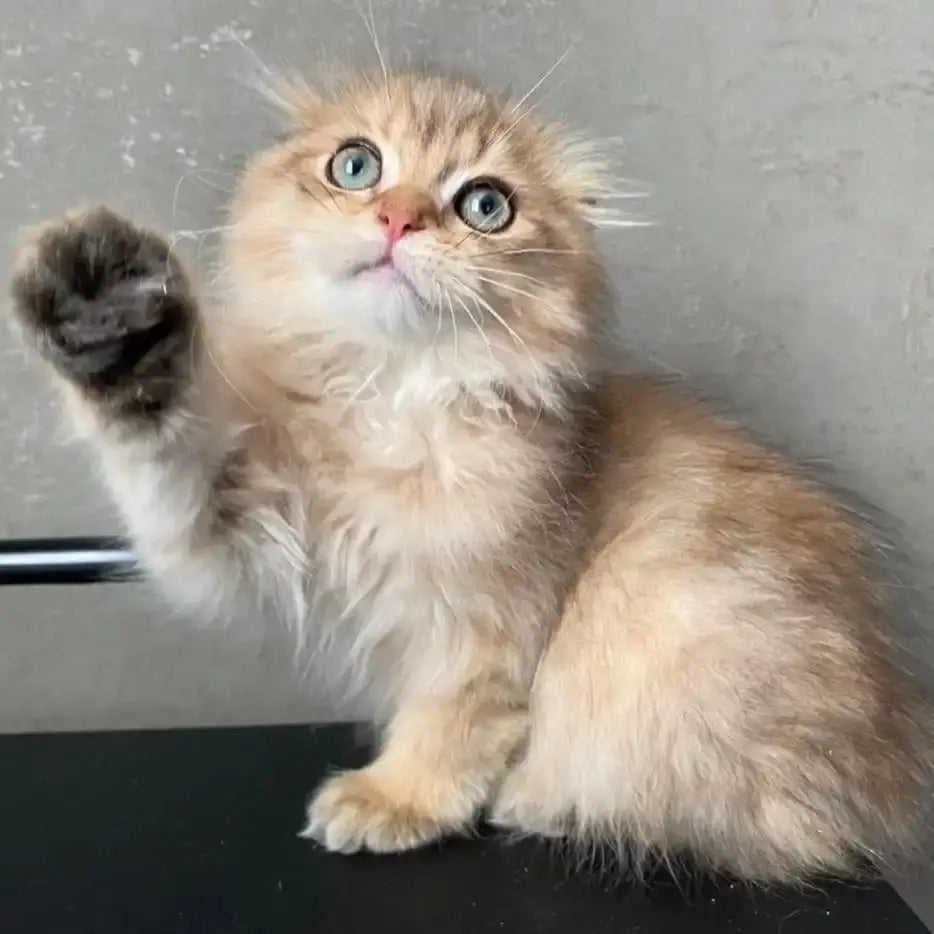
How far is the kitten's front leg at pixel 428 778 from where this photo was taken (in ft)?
3.26

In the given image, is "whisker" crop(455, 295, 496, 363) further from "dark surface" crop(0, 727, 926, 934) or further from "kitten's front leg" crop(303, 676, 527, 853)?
"dark surface" crop(0, 727, 926, 934)

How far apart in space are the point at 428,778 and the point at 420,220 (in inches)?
19.3

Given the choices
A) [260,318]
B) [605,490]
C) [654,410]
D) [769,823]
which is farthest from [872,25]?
[769,823]

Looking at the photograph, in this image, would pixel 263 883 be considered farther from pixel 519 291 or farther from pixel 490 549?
pixel 519 291

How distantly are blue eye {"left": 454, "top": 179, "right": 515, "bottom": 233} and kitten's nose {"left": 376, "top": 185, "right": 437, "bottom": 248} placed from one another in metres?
0.04

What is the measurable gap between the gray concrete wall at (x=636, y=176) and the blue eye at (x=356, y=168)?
346 millimetres

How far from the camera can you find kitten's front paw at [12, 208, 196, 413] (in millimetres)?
761

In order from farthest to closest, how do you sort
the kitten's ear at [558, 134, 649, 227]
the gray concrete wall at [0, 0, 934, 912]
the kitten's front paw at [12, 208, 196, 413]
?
the gray concrete wall at [0, 0, 934, 912], the kitten's ear at [558, 134, 649, 227], the kitten's front paw at [12, 208, 196, 413]

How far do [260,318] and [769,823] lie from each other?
637 mm

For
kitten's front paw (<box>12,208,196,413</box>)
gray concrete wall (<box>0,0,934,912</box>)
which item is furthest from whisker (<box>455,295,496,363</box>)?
gray concrete wall (<box>0,0,934,912</box>)

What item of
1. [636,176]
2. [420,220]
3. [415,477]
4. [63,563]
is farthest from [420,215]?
[636,176]

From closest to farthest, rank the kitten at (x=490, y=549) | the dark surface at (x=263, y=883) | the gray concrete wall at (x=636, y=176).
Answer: the dark surface at (x=263, y=883), the kitten at (x=490, y=549), the gray concrete wall at (x=636, y=176)

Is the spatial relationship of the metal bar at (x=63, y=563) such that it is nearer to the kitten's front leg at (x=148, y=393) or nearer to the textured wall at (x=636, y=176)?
the kitten's front leg at (x=148, y=393)

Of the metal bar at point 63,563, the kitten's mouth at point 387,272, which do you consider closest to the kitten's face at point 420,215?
the kitten's mouth at point 387,272
